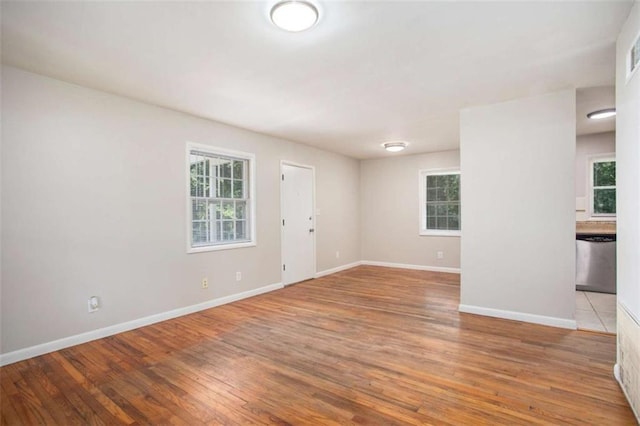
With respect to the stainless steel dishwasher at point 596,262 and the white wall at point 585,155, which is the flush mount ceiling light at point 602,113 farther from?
the stainless steel dishwasher at point 596,262

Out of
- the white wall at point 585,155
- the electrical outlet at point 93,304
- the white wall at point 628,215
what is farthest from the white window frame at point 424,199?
the electrical outlet at point 93,304

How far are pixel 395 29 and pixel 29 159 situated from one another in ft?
10.4

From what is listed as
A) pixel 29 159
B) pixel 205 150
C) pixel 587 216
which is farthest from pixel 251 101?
pixel 587 216

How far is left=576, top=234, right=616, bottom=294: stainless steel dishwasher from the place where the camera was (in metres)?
4.54

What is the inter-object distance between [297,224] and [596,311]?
4237 mm

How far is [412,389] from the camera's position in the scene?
7.13ft

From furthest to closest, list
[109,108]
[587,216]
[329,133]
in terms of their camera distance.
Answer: [587,216] → [329,133] → [109,108]

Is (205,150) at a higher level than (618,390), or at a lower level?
higher

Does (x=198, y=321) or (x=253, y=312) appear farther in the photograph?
(x=253, y=312)

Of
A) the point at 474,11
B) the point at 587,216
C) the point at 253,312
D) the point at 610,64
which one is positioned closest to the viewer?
the point at 474,11

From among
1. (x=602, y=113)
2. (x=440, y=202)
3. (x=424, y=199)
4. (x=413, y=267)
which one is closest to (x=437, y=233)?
(x=440, y=202)

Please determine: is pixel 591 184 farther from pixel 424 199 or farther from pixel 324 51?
pixel 324 51

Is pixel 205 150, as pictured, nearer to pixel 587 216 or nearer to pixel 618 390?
pixel 618 390

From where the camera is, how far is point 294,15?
1920mm
